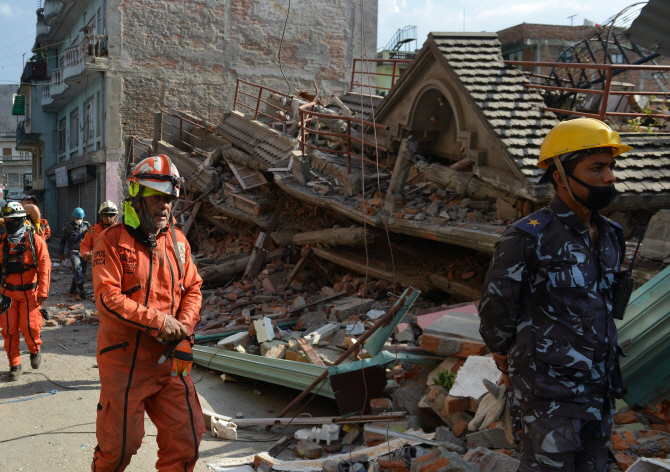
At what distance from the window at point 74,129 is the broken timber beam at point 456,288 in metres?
21.9

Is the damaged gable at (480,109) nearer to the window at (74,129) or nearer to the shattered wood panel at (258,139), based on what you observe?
the shattered wood panel at (258,139)

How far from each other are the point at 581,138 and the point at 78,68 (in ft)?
71.5

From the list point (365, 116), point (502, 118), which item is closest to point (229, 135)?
point (365, 116)

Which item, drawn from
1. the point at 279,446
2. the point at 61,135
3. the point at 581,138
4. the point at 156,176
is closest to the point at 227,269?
the point at 279,446

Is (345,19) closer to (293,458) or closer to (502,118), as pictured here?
(502,118)

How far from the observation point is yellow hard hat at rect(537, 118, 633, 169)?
8.25ft

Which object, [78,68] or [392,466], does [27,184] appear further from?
[392,466]

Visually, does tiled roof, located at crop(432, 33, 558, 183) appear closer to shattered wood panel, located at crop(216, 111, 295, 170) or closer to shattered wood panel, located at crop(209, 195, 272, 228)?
shattered wood panel, located at crop(216, 111, 295, 170)

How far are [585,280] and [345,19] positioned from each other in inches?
889

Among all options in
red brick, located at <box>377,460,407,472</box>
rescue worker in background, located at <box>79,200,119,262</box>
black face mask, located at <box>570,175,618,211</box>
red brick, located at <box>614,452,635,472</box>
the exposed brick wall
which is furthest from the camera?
the exposed brick wall

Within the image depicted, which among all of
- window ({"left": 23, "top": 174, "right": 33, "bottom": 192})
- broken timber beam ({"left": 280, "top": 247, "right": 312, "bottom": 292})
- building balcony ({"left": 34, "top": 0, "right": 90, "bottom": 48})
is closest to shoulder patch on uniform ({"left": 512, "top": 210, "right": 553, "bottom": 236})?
broken timber beam ({"left": 280, "top": 247, "right": 312, "bottom": 292})

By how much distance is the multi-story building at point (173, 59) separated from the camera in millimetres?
20297

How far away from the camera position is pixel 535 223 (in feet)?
8.32

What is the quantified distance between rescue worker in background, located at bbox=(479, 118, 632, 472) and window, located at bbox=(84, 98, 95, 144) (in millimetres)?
22367
